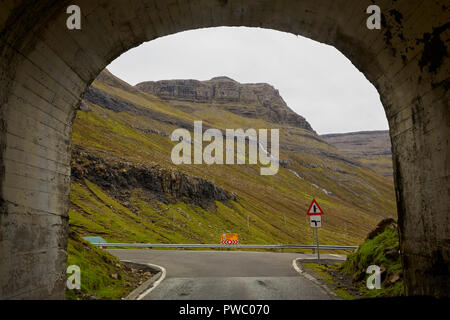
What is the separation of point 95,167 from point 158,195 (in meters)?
10.3

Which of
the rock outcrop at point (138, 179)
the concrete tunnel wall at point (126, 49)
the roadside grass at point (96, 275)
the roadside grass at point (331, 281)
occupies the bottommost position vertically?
the roadside grass at point (331, 281)

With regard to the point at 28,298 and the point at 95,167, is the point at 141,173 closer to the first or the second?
the point at 95,167

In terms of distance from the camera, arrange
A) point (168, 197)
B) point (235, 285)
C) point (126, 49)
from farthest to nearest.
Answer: point (168, 197) → point (235, 285) → point (126, 49)

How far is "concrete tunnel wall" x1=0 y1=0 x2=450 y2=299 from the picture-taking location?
5.20 m

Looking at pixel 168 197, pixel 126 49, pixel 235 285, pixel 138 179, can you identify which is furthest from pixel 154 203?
pixel 126 49

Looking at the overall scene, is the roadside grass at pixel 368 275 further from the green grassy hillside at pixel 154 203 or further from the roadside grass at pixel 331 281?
the green grassy hillside at pixel 154 203

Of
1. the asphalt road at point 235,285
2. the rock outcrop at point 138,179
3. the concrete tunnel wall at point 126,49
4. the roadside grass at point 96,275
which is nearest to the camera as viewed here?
the concrete tunnel wall at point 126,49

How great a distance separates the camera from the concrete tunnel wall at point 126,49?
5195 mm

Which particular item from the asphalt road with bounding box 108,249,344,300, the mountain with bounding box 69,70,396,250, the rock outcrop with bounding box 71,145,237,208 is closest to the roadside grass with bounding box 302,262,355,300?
the asphalt road with bounding box 108,249,344,300

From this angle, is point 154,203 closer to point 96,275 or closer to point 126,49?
point 96,275

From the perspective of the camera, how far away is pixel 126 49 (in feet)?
23.1

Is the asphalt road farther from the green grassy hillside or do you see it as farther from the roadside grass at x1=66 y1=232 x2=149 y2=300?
the green grassy hillside

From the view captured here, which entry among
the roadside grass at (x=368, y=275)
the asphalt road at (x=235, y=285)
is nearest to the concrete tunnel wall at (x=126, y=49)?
the roadside grass at (x=368, y=275)

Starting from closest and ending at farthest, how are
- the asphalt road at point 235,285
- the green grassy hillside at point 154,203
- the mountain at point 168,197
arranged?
1. the asphalt road at point 235,285
2. the green grassy hillside at point 154,203
3. the mountain at point 168,197
